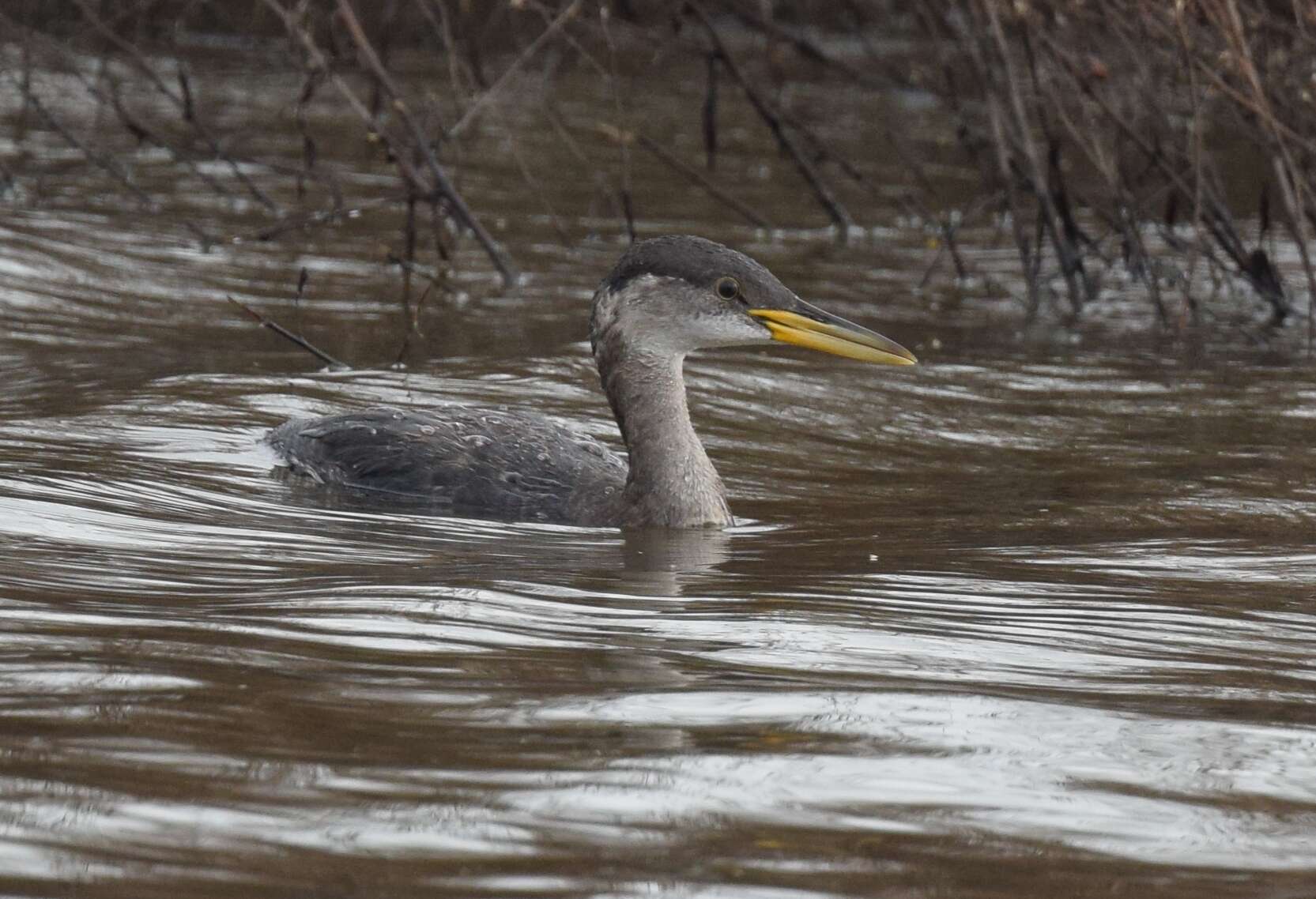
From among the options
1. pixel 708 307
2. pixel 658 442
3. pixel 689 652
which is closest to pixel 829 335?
pixel 708 307

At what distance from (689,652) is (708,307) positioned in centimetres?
269

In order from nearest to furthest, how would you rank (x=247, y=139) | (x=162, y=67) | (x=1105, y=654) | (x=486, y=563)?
(x=1105, y=654) → (x=486, y=563) → (x=247, y=139) → (x=162, y=67)

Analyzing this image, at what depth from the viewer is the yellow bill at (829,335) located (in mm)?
7059

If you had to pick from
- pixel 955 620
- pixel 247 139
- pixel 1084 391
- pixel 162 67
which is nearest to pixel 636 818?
pixel 955 620

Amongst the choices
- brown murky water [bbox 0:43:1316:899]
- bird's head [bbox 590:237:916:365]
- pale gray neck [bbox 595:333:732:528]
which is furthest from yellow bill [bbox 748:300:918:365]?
brown murky water [bbox 0:43:1316:899]

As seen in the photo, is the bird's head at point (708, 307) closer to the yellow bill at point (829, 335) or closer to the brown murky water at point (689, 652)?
the yellow bill at point (829, 335)

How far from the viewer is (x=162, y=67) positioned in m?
20.6

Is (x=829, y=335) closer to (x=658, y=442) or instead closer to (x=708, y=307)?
(x=708, y=307)

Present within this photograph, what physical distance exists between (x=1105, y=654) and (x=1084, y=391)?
504 centimetres

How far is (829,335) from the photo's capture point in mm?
7152

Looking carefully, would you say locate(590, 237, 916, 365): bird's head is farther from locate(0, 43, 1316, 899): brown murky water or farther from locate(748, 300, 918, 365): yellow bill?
locate(0, 43, 1316, 899): brown murky water

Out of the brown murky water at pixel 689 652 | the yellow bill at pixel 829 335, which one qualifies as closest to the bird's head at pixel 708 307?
the yellow bill at pixel 829 335

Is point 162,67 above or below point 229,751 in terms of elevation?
above

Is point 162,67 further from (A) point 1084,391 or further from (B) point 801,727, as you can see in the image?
(B) point 801,727
